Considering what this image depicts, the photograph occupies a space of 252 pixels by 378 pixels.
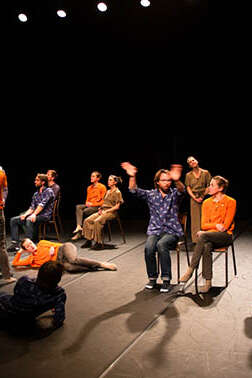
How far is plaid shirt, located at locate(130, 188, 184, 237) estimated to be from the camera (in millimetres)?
3980

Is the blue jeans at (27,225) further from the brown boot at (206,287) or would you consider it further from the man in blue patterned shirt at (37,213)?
the brown boot at (206,287)

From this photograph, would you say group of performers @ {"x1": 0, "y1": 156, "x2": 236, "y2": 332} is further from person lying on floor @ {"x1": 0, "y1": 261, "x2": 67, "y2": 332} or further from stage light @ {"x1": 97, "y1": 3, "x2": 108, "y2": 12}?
stage light @ {"x1": 97, "y1": 3, "x2": 108, "y2": 12}

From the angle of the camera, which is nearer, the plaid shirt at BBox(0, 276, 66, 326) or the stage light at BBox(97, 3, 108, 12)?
the plaid shirt at BBox(0, 276, 66, 326)

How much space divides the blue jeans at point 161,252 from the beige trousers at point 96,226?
1742 mm

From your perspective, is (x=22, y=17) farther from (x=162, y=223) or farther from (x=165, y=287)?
(x=165, y=287)

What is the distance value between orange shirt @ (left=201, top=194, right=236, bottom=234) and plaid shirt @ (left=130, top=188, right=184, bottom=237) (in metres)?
0.26

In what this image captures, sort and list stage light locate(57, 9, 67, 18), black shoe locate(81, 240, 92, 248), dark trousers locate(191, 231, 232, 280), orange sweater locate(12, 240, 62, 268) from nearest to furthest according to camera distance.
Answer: dark trousers locate(191, 231, 232, 280) < orange sweater locate(12, 240, 62, 268) < stage light locate(57, 9, 67, 18) < black shoe locate(81, 240, 92, 248)

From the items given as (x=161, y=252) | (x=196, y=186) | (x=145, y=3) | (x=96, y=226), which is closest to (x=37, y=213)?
(x=96, y=226)

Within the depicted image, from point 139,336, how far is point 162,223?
4.48 feet

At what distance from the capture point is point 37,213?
5617 millimetres

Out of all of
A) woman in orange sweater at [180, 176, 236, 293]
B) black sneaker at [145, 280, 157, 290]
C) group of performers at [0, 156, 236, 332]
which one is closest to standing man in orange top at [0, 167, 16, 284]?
group of performers at [0, 156, 236, 332]

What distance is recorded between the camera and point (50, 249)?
441 cm

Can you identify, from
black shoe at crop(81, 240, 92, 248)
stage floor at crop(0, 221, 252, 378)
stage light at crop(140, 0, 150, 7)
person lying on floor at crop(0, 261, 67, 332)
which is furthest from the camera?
black shoe at crop(81, 240, 92, 248)

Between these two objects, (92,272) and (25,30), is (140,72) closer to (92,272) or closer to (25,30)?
(25,30)
